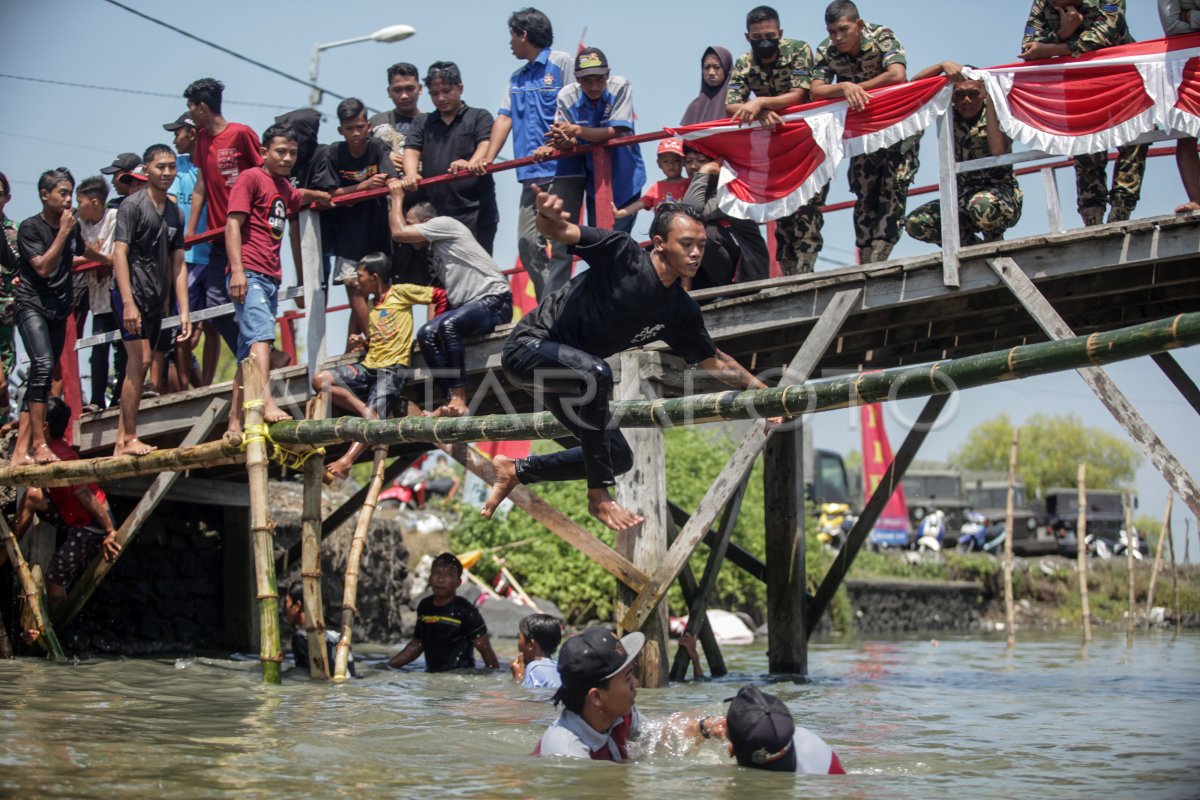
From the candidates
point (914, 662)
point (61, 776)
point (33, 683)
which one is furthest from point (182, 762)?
point (914, 662)

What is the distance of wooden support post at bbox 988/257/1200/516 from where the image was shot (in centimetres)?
728

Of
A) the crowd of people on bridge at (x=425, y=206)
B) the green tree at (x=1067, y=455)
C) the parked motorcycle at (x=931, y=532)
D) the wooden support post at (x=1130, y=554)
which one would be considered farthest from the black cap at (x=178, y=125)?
the green tree at (x=1067, y=455)

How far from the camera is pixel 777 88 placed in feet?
30.2

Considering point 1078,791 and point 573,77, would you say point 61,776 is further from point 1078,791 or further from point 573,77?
point 573,77

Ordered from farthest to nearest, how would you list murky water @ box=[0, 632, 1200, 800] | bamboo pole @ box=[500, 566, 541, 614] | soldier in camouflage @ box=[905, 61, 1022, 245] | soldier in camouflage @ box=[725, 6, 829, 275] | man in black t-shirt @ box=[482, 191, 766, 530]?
bamboo pole @ box=[500, 566, 541, 614]
soldier in camouflage @ box=[725, 6, 829, 275]
soldier in camouflage @ box=[905, 61, 1022, 245]
man in black t-shirt @ box=[482, 191, 766, 530]
murky water @ box=[0, 632, 1200, 800]

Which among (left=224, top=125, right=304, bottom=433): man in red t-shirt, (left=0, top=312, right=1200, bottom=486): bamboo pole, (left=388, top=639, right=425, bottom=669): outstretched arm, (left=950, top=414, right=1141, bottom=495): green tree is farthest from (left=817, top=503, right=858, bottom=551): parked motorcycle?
(left=950, top=414, right=1141, bottom=495): green tree

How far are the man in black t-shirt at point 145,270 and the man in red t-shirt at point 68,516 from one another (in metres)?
0.78

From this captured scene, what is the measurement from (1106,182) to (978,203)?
32.6 inches

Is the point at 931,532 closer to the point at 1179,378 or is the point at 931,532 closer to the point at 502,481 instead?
the point at 1179,378

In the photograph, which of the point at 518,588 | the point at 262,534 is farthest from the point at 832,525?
the point at 262,534

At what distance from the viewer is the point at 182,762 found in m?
5.41

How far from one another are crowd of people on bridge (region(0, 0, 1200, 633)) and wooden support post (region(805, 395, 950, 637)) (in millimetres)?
2320

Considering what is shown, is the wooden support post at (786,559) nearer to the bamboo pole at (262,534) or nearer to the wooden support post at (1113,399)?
the wooden support post at (1113,399)

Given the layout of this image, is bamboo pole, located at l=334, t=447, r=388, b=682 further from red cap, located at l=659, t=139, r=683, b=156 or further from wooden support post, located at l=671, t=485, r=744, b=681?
red cap, located at l=659, t=139, r=683, b=156
